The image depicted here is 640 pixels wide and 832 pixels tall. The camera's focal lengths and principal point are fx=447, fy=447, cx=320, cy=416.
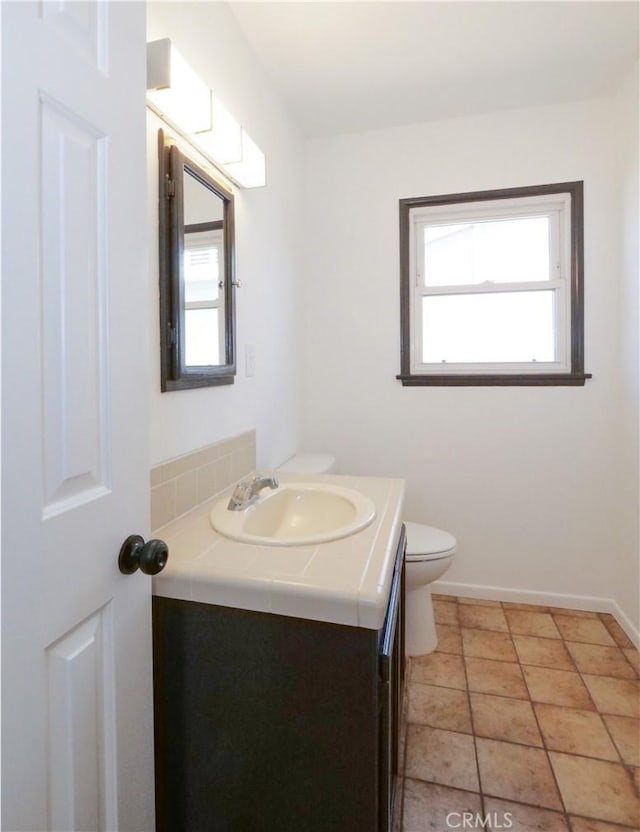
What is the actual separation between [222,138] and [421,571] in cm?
170

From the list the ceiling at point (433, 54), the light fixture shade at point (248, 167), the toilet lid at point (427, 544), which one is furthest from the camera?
the toilet lid at point (427, 544)

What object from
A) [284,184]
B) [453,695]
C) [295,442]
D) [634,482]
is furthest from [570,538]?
[284,184]

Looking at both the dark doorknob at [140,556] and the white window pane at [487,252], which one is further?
the white window pane at [487,252]

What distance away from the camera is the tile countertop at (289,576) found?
798 millimetres

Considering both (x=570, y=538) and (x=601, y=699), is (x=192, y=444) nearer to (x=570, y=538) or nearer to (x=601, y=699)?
(x=601, y=699)

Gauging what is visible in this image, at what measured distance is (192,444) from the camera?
134 cm

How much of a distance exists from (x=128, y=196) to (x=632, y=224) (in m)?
2.16

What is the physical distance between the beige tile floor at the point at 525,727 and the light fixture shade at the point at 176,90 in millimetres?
1985

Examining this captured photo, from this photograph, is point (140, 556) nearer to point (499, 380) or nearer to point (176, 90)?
point (176, 90)

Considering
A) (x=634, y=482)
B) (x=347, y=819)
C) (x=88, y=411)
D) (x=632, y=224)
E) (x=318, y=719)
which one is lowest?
(x=347, y=819)

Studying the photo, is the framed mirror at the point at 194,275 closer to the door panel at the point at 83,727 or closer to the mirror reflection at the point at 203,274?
the mirror reflection at the point at 203,274

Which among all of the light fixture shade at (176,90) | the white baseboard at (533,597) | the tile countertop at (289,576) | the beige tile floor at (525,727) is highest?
the light fixture shade at (176,90)

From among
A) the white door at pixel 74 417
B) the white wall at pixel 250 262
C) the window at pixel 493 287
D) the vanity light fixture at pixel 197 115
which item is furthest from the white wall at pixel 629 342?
the white door at pixel 74 417

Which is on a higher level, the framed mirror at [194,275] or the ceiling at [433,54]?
the ceiling at [433,54]
